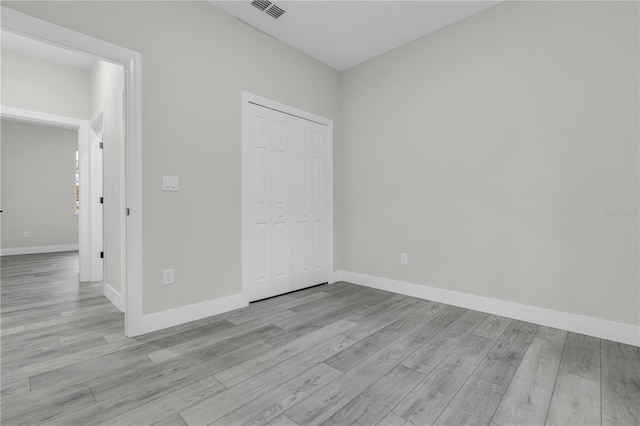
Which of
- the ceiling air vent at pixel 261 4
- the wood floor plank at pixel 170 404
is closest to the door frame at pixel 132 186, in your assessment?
the wood floor plank at pixel 170 404

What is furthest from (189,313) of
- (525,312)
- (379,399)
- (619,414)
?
(525,312)

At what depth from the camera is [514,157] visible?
8.68 ft

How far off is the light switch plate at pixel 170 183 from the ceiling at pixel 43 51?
2087mm

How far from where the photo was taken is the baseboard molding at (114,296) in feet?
9.36

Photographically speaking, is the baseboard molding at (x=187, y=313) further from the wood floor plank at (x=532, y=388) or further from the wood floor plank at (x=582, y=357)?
the wood floor plank at (x=582, y=357)

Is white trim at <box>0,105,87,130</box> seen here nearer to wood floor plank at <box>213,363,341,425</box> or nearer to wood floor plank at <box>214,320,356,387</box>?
wood floor plank at <box>214,320,356,387</box>

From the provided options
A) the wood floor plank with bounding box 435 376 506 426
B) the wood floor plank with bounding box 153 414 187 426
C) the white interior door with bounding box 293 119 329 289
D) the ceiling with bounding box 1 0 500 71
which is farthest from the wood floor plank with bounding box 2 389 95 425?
the ceiling with bounding box 1 0 500 71

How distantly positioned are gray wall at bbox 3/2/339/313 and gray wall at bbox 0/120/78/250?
647cm

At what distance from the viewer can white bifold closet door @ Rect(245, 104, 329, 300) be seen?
316 centimetres

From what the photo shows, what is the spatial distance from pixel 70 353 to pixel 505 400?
8.87 ft

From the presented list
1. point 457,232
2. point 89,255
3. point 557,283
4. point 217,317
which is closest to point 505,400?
point 557,283

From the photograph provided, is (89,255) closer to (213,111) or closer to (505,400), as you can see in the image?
(213,111)

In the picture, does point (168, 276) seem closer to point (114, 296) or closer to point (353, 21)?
point (114, 296)

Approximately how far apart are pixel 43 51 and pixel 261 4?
2998 millimetres
